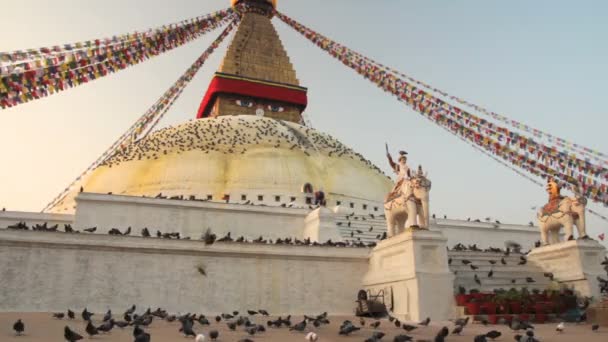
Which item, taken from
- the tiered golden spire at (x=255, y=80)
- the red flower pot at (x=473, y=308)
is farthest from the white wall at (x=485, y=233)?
the tiered golden spire at (x=255, y=80)

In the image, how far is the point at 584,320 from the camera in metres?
10.8

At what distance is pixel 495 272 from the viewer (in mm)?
13812

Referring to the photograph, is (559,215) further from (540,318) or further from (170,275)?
(170,275)

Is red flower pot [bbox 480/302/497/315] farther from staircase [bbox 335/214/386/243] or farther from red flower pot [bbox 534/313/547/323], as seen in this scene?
staircase [bbox 335/214/386/243]

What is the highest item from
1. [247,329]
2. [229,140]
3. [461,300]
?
[229,140]

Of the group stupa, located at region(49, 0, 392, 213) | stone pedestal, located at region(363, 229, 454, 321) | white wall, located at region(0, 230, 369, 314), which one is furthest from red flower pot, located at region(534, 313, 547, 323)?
stupa, located at region(49, 0, 392, 213)

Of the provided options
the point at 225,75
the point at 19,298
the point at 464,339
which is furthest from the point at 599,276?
the point at 225,75

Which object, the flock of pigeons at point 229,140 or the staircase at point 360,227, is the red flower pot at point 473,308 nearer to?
the staircase at point 360,227

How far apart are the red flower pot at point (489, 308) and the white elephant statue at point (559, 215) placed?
5.39 metres

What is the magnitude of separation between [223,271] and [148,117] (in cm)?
1774

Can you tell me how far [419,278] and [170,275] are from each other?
6534 mm

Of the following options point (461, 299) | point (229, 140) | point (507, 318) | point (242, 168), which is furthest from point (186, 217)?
point (507, 318)

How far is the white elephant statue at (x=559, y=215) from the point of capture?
14.1 m

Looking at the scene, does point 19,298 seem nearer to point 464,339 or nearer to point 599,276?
point 464,339
